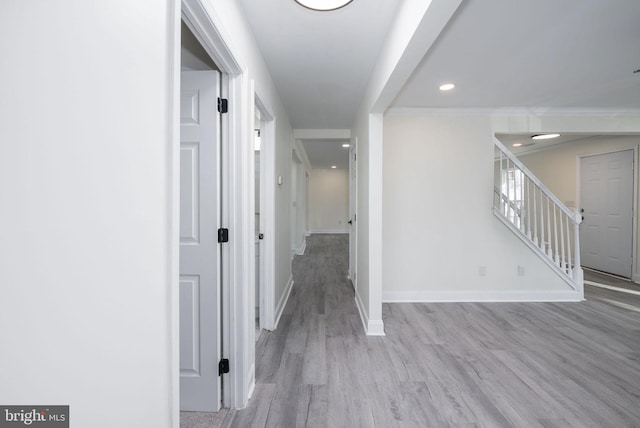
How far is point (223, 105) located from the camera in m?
1.66

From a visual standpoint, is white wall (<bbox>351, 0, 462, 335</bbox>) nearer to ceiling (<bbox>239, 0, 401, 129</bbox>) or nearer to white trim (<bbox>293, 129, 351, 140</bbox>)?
ceiling (<bbox>239, 0, 401, 129</bbox>)

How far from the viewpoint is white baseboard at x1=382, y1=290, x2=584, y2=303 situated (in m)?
3.57

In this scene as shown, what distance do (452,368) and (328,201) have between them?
866cm

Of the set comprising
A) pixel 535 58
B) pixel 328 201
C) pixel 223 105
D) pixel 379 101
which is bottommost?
pixel 328 201

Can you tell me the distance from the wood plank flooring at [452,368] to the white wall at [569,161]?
2631mm

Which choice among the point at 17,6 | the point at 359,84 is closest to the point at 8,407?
the point at 17,6

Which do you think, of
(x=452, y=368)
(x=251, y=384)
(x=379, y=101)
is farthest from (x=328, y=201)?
(x=251, y=384)

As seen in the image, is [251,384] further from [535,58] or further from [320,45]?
[535,58]

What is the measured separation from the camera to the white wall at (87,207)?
0.47 meters

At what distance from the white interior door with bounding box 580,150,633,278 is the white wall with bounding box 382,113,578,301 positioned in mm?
2038

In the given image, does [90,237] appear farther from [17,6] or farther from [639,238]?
[639,238]

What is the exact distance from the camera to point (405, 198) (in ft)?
11.9

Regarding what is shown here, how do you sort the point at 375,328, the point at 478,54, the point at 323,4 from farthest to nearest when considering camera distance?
the point at 375,328, the point at 478,54, the point at 323,4

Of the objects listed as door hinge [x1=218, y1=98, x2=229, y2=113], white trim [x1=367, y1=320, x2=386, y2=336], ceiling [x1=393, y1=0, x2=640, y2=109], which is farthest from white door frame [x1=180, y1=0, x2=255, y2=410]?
ceiling [x1=393, y1=0, x2=640, y2=109]
